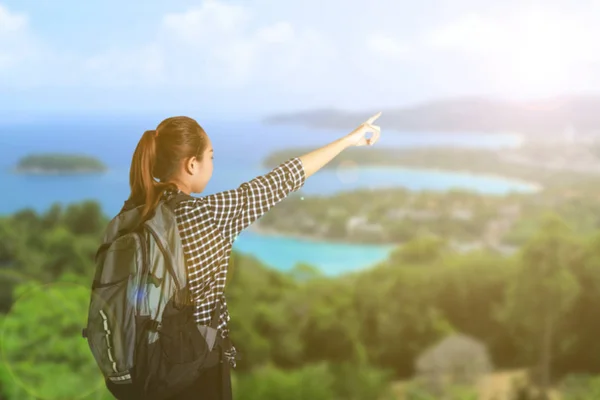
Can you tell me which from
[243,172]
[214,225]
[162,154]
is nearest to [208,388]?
[214,225]

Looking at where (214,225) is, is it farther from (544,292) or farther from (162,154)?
(544,292)

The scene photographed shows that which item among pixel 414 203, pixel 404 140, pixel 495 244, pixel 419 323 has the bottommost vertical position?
pixel 419 323

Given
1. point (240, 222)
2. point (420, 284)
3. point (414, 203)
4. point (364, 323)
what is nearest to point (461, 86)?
point (414, 203)

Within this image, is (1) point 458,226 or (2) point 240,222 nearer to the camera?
(2) point 240,222

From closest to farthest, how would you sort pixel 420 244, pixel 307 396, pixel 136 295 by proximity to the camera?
pixel 136 295, pixel 307 396, pixel 420 244

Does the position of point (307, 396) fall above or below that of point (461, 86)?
below

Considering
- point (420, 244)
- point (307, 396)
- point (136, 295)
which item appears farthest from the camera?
point (420, 244)

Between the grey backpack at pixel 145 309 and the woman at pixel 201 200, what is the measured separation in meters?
0.02

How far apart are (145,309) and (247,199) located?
22 centimetres

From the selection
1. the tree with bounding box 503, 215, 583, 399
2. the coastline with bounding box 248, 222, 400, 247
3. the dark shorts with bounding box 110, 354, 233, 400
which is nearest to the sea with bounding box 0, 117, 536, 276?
the coastline with bounding box 248, 222, 400, 247

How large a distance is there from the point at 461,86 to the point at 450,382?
45.1 inches

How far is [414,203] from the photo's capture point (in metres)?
2.60

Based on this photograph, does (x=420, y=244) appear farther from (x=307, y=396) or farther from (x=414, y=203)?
(x=307, y=396)

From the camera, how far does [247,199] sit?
3.29 feet
